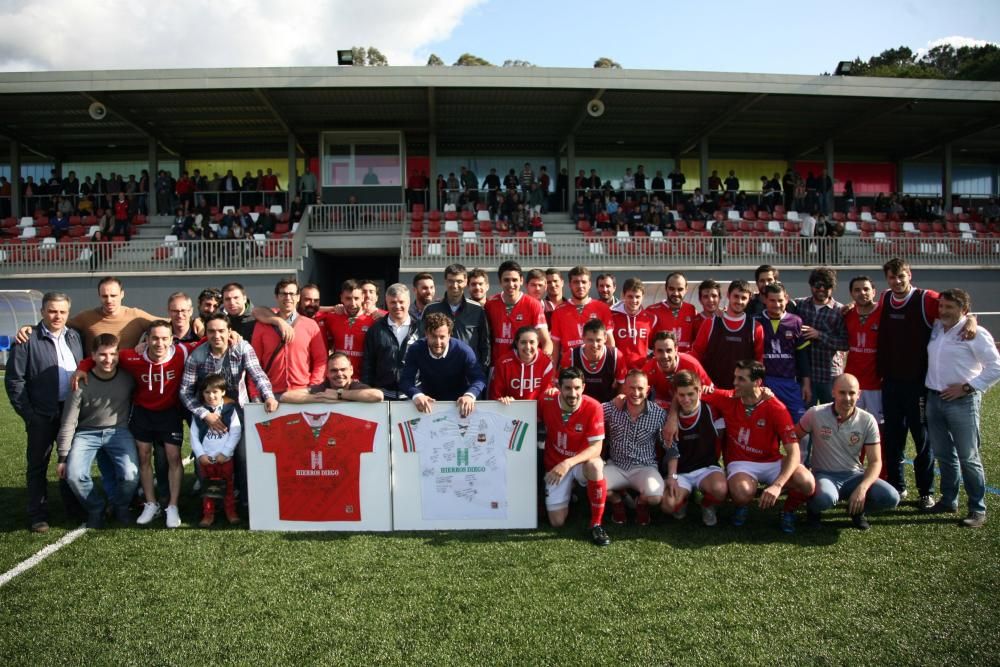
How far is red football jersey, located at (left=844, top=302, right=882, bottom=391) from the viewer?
5828mm

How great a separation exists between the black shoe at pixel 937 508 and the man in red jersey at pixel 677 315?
2.24 metres

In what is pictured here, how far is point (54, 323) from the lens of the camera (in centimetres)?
525

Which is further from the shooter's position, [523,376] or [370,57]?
[370,57]

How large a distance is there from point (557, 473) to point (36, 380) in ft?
13.4

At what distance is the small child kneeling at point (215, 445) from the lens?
518cm

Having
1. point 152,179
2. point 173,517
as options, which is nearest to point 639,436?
point 173,517

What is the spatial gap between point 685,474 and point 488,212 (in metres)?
17.3

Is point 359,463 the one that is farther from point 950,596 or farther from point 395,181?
point 395,181

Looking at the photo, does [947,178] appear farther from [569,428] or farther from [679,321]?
[569,428]

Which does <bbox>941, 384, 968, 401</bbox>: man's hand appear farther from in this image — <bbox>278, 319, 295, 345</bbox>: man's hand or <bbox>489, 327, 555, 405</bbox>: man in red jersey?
<bbox>278, 319, 295, 345</bbox>: man's hand

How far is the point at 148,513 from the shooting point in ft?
17.2

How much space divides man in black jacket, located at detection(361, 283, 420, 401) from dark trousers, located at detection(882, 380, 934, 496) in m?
4.06

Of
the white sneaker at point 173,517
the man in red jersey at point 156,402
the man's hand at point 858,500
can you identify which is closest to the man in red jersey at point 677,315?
the man's hand at point 858,500

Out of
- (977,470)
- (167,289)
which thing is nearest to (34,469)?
(977,470)
